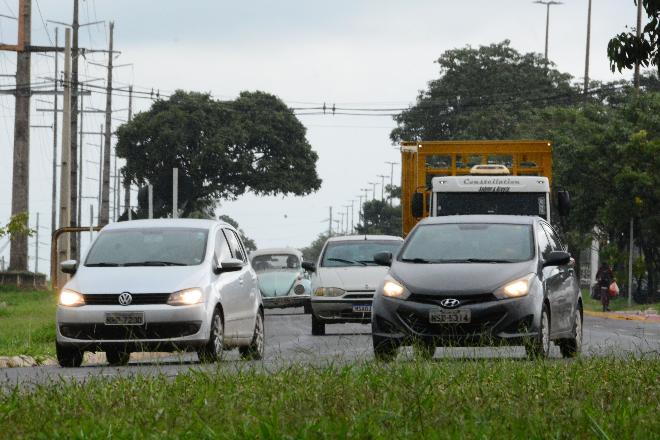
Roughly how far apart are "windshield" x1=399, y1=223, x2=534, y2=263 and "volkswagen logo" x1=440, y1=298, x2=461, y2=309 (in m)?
0.99

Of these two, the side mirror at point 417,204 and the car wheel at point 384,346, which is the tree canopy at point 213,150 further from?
the car wheel at point 384,346

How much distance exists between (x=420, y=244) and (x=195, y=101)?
227 ft

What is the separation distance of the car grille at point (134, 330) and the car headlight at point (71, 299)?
0.23 metres

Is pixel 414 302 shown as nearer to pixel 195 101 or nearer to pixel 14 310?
pixel 14 310

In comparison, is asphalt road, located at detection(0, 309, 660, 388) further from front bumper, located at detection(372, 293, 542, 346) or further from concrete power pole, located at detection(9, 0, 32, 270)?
concrete power pole, located at detection(9, 0, 32, 270)

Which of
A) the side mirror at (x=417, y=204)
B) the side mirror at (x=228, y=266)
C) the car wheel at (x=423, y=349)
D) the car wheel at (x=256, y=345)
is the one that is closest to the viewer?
the car wheel at (x=423, y=349)

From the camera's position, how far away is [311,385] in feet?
34.9

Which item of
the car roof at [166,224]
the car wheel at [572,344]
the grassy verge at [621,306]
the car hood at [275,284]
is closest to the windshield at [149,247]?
the car roof at [166,224]

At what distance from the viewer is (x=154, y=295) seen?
54.6 ft

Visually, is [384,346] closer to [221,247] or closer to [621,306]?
[221,247]

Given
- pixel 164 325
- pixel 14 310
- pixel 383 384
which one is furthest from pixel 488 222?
pixel 14 310

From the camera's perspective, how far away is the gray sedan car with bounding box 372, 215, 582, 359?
15.5 m

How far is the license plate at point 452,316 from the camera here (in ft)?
50.5

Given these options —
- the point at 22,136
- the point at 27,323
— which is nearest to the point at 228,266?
Result: the point at 27,323
